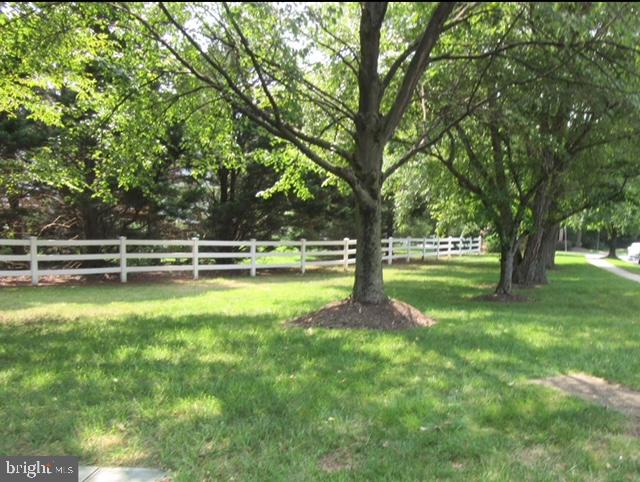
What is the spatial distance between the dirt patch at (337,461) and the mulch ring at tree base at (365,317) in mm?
4287

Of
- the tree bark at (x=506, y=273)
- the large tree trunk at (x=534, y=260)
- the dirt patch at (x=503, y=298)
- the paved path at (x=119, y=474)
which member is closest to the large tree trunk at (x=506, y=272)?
the tree bark at (x=506, y=273)

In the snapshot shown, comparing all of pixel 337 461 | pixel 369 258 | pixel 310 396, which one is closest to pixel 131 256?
pixel 369 258

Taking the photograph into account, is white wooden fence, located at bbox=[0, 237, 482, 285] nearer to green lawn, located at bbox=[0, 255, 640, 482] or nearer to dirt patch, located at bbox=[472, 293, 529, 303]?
green lawn, located at bbox=[0, 255, 640, 482]

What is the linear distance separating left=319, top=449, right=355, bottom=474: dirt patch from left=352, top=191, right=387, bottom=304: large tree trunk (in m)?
5.07

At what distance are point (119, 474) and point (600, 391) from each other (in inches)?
178

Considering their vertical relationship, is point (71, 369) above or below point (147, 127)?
below

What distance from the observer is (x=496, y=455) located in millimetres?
3820

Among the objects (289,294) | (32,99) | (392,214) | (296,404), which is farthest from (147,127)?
(392,214)

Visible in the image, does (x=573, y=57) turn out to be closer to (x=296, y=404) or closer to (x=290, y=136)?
(x=290, y=136)

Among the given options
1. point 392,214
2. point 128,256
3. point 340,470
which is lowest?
point 340,470

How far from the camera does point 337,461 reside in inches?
147

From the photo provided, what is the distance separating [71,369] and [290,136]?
4.58 meters

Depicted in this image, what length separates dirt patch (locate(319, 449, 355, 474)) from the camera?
11.9 feet

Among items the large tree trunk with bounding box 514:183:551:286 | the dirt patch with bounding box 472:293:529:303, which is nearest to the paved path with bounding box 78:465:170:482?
the dirt patch with bounding box 472:293:529:303
